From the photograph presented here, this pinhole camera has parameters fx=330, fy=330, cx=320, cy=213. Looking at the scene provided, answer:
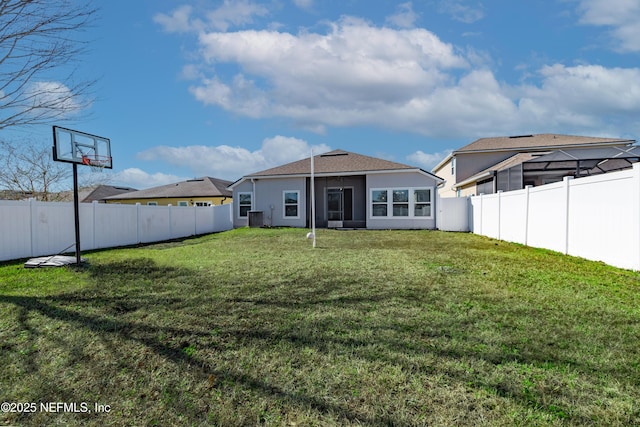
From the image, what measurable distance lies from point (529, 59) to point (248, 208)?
613 inches

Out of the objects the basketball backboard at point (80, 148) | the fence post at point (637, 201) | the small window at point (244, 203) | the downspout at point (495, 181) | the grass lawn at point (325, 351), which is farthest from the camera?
the small window at point (244, 203)

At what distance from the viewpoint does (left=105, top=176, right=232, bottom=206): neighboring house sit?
1098 inches

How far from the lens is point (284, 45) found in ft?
34.9

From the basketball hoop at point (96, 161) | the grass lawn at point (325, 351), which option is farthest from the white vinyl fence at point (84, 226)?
the grass lawn at point (325, 351)

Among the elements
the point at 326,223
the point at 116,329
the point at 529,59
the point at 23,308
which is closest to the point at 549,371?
the point at 116,329

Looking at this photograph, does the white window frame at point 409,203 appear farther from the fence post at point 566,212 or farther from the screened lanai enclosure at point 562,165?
the fence post at point 566,212

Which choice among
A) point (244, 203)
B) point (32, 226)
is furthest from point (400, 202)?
point (32, 226)

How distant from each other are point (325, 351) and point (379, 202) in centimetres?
1568

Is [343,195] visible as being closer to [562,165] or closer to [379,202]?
[379,202]

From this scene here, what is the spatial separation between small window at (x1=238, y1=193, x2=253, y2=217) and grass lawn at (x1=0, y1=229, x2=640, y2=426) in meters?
14.6

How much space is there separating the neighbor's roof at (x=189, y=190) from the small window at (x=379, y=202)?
14.7m

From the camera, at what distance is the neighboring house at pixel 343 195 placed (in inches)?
686

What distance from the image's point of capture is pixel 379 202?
59.2 feet

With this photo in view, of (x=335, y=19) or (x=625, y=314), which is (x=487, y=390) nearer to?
(x=625, y=314)
